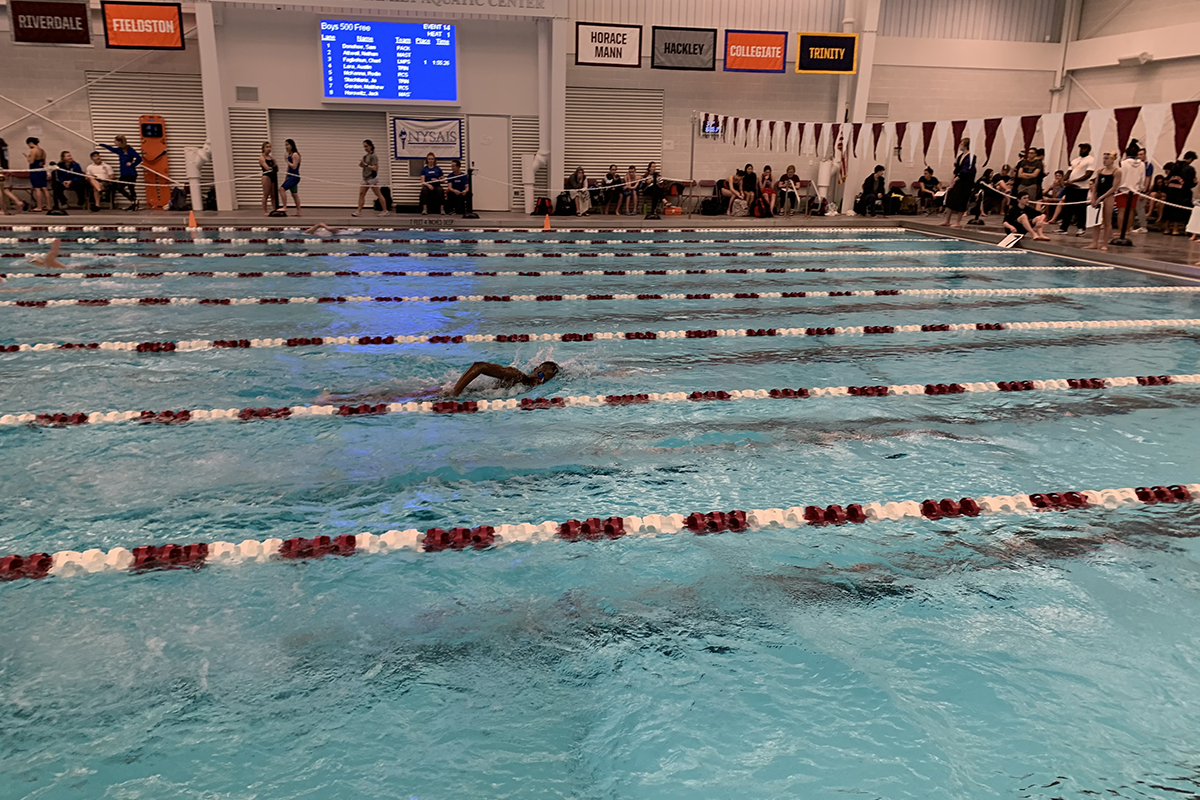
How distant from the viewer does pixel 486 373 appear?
17.8 feet

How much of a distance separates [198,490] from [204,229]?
1194 cm

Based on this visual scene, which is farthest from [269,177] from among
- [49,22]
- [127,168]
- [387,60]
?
[49,22]

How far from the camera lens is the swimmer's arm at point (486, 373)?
5340 millimetres

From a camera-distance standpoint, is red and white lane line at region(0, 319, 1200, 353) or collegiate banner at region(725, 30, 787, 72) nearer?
red and white lane line at region(0, 319, 1200, 353)

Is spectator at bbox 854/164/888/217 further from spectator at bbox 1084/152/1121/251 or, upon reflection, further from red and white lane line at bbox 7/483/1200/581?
red and white lane line at bbox 7/483/1200/581

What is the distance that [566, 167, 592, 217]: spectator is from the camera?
1805cm

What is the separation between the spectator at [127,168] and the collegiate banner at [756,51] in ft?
38.5

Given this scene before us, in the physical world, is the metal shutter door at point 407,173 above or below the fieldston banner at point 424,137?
below

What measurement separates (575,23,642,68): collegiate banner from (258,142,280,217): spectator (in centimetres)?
618

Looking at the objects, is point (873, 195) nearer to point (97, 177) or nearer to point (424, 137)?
point (424, 137)

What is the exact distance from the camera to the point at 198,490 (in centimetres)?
411

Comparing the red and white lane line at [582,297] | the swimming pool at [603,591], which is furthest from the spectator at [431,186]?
the swimming pool at [603,591]

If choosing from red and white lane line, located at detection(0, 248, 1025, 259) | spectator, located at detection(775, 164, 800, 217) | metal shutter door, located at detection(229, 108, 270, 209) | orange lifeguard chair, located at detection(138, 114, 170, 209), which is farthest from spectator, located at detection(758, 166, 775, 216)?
orange lifeguard chair, located at detection(138, 114, 170, 209)

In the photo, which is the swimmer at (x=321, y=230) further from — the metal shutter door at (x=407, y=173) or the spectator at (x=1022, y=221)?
the spectator at (x=1022, y=221)
